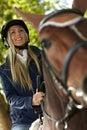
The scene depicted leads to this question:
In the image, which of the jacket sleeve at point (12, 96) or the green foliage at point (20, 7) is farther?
the green foliage at point (20, 7)

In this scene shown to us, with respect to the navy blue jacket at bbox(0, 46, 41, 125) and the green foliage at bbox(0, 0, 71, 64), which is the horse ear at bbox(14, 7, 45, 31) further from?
the green foliage at bbox(0, 0, 71, 64)

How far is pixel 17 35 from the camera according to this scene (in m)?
5.04

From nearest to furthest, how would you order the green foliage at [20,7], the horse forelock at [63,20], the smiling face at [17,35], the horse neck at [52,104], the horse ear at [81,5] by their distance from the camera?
the horse forelock at [63,20], the horse neck at [52,104], the horse ear at [81,5], the smiling face at [17,35], the green foliage at [20,7]

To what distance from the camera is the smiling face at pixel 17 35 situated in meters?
5.04

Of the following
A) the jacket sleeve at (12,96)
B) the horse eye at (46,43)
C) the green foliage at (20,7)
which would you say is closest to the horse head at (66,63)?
the horse eye at (46,43)

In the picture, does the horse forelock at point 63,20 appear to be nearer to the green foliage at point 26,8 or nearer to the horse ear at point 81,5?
the horse ear at point 81,5

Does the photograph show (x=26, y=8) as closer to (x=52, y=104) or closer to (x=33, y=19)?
(x=33, y=19)

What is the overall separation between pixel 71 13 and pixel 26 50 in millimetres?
1678

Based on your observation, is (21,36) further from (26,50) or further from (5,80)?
(5,80)

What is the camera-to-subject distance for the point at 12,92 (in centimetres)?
498

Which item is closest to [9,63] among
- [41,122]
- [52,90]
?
[41,122]

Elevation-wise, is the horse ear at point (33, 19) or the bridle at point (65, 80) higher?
the horse ear at point (33, 19)

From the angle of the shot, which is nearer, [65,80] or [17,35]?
[65,80]

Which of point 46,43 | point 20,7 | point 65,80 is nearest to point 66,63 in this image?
point 65,80
